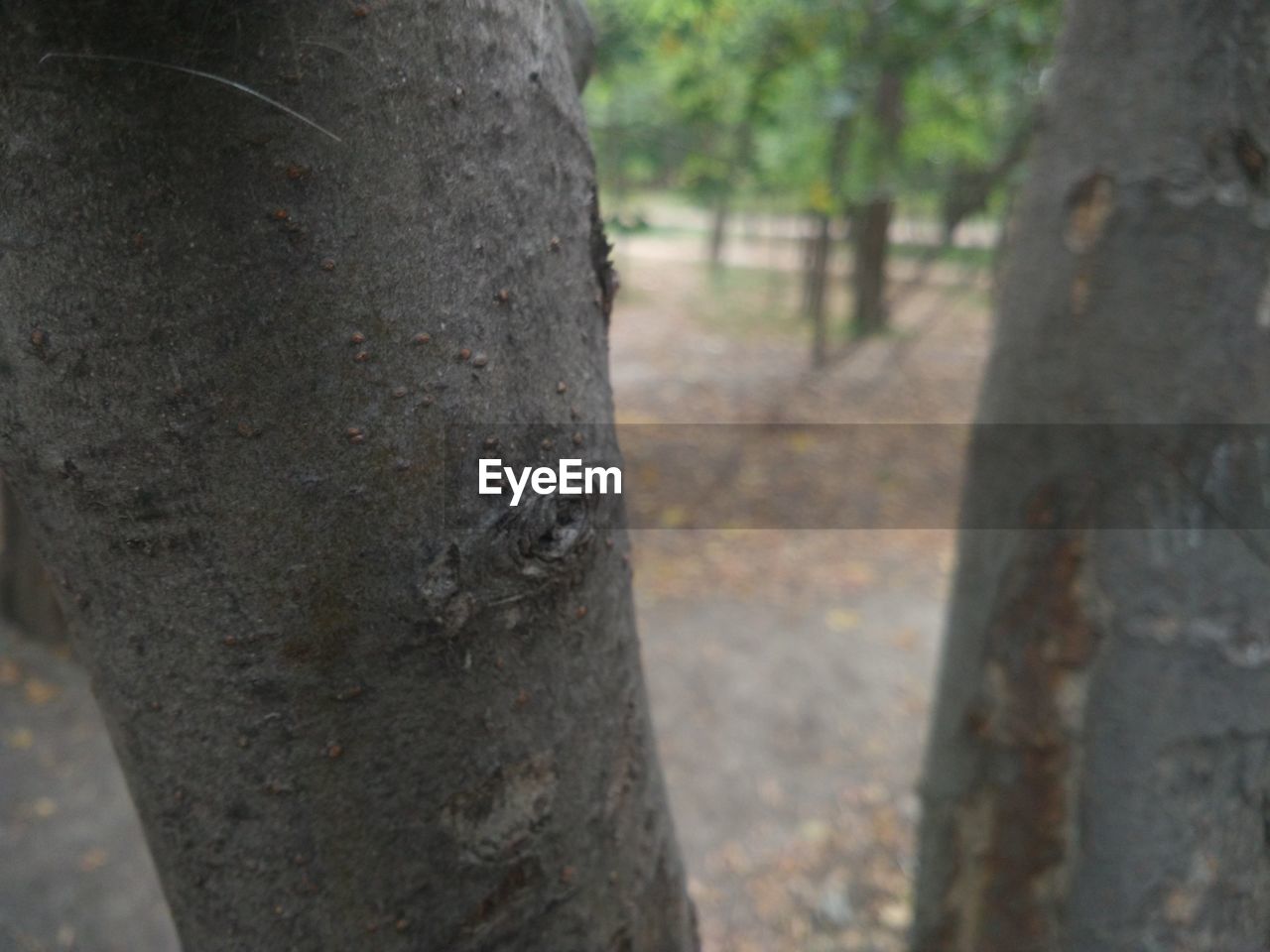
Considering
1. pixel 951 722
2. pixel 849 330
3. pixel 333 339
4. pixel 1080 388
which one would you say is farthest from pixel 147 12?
pixel 849 330

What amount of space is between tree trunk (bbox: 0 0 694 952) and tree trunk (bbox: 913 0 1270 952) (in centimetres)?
110

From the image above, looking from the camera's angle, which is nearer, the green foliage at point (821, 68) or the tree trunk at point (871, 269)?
the green foliage at point (821, 68)

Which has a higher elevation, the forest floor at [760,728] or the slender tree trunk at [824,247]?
the slender tree trunk at [824,247]

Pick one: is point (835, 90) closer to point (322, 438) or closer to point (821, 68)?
point (821, 68)

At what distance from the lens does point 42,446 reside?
0.63 metres

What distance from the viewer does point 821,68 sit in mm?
4348

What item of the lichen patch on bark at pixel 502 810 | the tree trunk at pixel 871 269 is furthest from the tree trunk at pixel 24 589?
the tree trunk at pixel 871 269

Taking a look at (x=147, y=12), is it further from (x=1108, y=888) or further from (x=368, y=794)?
(x=1108, y=888)

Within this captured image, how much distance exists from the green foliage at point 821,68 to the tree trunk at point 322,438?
131 cm

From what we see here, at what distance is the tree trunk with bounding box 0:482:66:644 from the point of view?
4098mm

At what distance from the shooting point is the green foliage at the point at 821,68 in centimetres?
306

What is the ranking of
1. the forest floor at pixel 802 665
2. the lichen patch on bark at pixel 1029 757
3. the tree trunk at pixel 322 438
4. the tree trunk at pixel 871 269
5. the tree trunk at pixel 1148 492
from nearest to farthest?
the tree trunk at pixel 322 438, the tree trunk at pixel 1148 492, the lichen patch on bark at pixel 1029 757, the forest floor at pixel 802 665, the tree trunk at pixel 871 269

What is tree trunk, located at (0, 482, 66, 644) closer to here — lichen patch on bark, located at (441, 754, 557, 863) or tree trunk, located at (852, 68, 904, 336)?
lichen patch on bark, located at (441, 754, 557, 863)

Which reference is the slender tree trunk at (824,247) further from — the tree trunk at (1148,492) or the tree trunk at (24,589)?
the tree trunk at (24,589)
